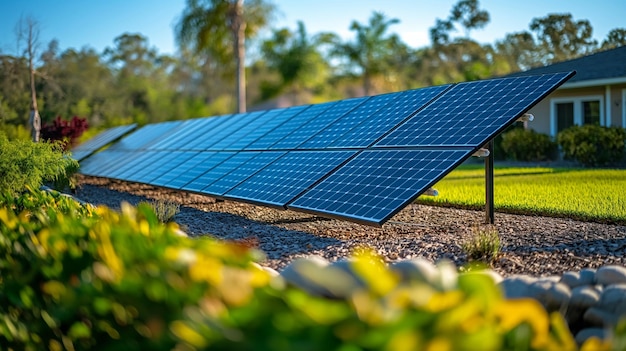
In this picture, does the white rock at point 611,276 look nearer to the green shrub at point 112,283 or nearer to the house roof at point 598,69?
the green shrub at point 112,283

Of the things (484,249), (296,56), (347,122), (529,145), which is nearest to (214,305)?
(484,249)

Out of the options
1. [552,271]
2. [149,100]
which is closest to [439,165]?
[552,271]

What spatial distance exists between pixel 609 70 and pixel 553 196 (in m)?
11.8

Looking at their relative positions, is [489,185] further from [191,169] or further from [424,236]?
[191,169]

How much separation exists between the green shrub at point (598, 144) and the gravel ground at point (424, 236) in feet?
32.4

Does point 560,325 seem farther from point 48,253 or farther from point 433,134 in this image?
point 433,134

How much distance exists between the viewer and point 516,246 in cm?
891

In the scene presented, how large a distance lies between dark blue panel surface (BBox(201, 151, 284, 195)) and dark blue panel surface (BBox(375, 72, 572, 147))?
2647mm

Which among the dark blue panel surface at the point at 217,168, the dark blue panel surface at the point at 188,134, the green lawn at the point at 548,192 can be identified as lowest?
the green lawn at the point at 548,192

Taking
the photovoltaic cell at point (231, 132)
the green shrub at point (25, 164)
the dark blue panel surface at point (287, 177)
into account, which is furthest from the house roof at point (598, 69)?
the green shrub at point (25, 164)

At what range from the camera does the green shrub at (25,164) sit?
1261cm

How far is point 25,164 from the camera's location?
42.7 feet

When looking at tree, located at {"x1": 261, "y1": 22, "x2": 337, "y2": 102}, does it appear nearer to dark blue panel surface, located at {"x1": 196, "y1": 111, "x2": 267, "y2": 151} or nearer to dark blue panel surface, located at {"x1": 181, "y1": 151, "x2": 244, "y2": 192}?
dark blue panel surface, located at {"x1": 196, "y1": 111, "x2": 267, "y2": 151}

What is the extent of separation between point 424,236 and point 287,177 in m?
2.52
